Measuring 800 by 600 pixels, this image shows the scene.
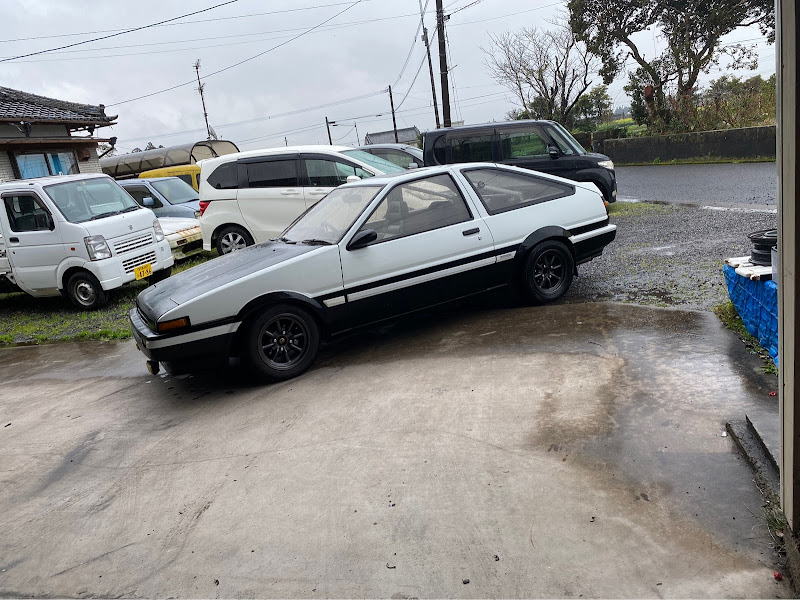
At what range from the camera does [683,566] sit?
2.66m

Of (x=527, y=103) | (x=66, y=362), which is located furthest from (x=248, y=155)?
(x=527, y=103)

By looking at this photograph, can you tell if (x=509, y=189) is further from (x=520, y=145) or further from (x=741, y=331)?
(x=520, y=145)

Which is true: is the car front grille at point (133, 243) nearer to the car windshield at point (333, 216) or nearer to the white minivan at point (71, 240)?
the white minivan at point (71, 240)

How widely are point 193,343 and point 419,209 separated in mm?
2367

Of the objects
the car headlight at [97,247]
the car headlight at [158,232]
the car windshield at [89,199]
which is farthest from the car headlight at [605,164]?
the car headlight at [97,247]

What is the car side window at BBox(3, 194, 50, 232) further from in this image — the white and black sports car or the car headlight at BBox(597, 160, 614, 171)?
the car headlight at BBox(597, 160, 614, 171)

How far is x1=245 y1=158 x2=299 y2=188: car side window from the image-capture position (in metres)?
10.7

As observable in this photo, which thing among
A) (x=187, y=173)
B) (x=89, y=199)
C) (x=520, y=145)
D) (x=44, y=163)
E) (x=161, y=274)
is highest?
(x=44, y=163)

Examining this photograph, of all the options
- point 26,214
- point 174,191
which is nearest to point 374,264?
point 26,214

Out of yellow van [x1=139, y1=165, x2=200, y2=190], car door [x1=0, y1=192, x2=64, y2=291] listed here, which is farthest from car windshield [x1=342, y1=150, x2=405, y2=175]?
yellow van [x1=139, y1=165, x2=200, y2=190]

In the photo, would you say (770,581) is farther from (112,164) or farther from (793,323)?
(112,164)

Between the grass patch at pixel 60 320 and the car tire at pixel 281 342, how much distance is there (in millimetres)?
3585

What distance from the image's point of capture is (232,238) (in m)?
11.2

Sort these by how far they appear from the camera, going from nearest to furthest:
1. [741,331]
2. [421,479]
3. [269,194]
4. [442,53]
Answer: [421,479]
[741,331]
[269,194]
[442,53]
